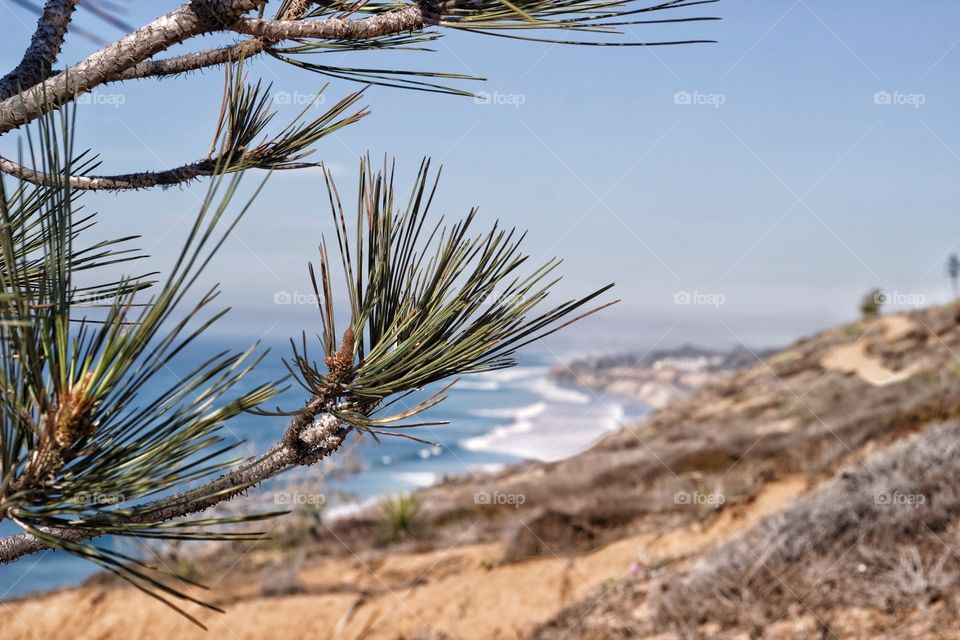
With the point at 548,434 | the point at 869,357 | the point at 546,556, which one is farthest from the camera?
the point at 548,434

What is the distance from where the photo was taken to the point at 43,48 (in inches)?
75.2

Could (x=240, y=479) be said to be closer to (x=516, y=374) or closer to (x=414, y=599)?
(x=414, y=599)

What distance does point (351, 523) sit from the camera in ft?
43.4

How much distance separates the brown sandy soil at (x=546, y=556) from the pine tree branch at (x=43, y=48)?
4981mm

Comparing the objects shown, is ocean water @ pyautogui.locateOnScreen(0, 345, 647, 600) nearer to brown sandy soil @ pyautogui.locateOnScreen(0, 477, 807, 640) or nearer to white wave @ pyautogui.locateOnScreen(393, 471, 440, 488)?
white wave @ pyautogui.locateOnScreen(393, 471, 440, 488)

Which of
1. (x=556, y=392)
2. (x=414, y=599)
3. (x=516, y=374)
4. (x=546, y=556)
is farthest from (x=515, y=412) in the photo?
(x=414, y=599)

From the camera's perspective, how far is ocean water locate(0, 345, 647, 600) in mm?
22812

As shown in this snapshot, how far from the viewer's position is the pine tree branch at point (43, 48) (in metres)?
1.83

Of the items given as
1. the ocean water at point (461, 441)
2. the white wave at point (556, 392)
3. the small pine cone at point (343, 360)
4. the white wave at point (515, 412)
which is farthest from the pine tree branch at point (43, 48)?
the white wave at point (556, 392)

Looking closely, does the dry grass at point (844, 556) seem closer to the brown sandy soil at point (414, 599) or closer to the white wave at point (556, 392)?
the brown sandy soil at point (414, 599)

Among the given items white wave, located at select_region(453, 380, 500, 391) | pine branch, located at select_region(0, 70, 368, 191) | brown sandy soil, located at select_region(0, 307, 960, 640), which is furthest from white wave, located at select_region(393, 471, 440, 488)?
white wave, located at select_region(453, 380, 500, 391)

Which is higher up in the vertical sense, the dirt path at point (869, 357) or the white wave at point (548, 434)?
the dirt path at point (869, 357)

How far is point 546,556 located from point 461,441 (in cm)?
3282

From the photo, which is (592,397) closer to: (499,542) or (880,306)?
(880,306)
